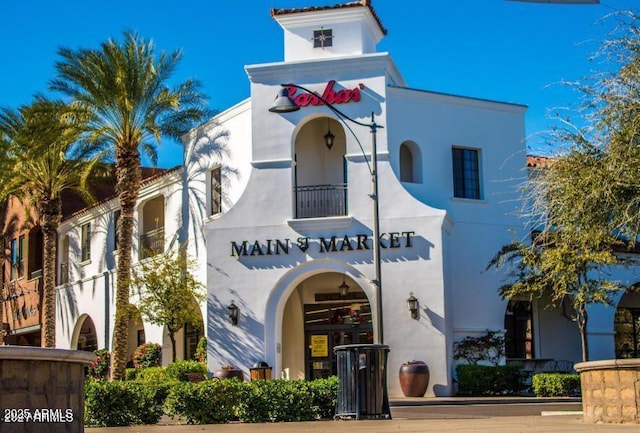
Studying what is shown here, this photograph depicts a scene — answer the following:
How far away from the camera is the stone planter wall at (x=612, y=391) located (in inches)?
574

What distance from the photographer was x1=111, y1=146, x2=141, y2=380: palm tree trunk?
1273 inches

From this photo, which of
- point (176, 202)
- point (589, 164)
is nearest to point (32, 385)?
point (589, 164)

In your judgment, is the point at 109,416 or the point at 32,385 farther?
the point at 109,416

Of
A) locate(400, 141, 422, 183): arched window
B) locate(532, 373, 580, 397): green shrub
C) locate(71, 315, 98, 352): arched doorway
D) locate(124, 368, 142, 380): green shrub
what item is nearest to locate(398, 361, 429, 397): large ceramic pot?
locate(532, 373, 580, 397): green shrub

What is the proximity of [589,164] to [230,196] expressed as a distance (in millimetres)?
17171

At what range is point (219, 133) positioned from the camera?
32.4 m

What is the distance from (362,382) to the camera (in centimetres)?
1731

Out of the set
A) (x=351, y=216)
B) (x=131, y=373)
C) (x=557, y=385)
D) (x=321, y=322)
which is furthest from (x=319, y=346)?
(x=557, y=385)

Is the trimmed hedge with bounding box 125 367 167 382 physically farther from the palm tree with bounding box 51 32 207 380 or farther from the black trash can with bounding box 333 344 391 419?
the black trash can with bounding box 333 344 391 419

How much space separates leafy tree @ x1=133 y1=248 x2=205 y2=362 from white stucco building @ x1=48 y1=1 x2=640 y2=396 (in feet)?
1.95

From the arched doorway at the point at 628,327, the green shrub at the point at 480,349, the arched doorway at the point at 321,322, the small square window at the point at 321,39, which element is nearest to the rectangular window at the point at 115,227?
the arched doorway at the point at 321,322

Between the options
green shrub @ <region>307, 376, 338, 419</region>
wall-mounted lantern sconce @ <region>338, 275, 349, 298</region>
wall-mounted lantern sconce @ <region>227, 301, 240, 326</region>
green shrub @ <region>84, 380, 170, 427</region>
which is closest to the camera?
green shrub @ <region>84, 380, 170, 427</region>

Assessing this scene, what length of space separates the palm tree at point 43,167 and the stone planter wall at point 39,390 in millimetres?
23161

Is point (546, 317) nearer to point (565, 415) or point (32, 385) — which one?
point (565, 415)
